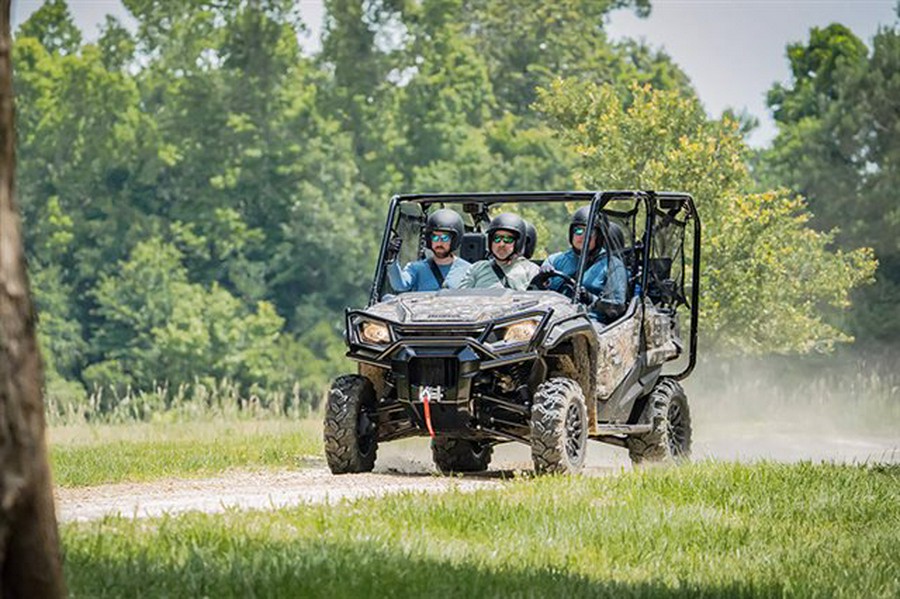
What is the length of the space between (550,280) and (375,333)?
7.03 ft

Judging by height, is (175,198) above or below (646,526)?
above

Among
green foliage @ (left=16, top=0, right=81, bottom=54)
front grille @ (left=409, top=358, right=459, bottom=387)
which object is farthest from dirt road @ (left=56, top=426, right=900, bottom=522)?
green foliage @ (left=16, top=0, right=81, bottom=54)

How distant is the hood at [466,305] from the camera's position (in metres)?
16.2

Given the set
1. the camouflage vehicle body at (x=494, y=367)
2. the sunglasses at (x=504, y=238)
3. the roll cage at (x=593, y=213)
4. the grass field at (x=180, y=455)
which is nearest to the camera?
the camouflage vehicle body at (x=494, y=367)

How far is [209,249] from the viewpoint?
238ft

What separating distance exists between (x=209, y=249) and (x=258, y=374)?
28.4 feet

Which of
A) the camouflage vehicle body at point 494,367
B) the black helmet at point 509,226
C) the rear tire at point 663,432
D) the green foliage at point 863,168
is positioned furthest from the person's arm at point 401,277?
the green foliage at point 863,168

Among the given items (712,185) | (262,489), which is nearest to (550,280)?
(262,489)

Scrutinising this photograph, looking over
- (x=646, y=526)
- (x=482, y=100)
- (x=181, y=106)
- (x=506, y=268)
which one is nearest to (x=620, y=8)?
(x=482, y=100)

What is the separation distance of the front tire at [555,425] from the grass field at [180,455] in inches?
113

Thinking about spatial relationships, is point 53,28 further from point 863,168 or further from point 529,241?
point 529,241

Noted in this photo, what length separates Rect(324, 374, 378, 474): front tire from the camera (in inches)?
650

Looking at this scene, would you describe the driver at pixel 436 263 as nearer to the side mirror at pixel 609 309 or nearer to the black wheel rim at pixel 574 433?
the side mirror at pixel 609 309

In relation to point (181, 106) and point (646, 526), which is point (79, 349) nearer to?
point (181, 106)
